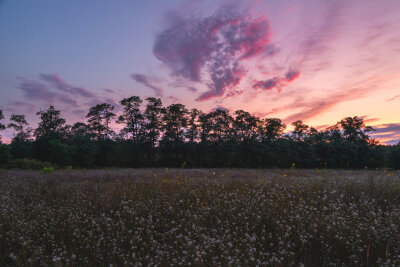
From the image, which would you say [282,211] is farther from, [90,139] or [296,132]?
[296,132]

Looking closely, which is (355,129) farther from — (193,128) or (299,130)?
(193,128)

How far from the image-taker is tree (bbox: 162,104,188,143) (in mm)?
40156

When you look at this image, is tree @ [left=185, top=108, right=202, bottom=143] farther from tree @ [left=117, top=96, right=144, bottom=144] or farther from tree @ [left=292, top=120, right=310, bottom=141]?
tree @ [left=292, top=120, right=310, bottom=141]

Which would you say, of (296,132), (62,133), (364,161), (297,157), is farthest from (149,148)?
(364,161)

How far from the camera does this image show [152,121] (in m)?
39.6

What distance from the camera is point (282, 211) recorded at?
4605mm

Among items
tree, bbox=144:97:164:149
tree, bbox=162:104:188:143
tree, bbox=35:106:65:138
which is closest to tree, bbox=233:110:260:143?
tree, bbox=162:104:188:143

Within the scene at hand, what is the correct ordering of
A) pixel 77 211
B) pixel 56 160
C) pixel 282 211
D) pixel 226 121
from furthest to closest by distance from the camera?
1. pixel 226 121
2. pixel 56 160
3. pixel 77 211
4. pixel 282 211

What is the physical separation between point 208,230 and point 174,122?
3744cm

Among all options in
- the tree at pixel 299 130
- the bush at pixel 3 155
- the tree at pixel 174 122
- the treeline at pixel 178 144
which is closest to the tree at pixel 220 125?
the treeline at pixel 178 144

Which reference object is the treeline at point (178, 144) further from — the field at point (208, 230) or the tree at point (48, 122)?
the field at point (208, 230)

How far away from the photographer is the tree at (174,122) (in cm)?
4016

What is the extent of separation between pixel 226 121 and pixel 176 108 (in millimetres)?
13243

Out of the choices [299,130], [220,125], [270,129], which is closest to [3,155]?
[220,125]
